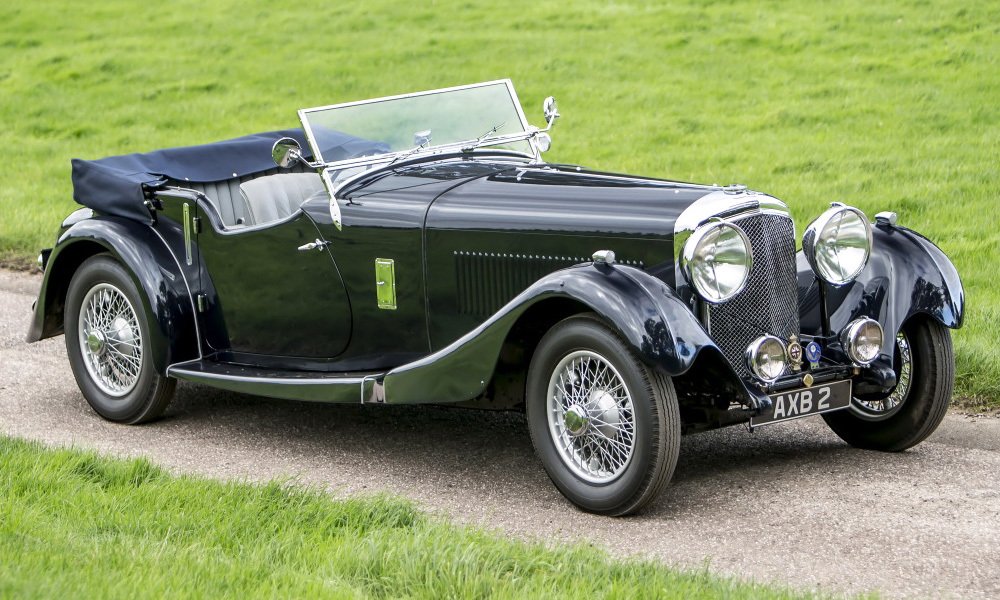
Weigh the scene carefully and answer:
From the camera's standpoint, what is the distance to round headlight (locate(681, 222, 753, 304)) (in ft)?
15.6

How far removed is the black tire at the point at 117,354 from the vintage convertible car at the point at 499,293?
0.01 meters

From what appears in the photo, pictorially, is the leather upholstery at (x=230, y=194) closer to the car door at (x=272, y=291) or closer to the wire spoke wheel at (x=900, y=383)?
the car door at (x=272, y=291)

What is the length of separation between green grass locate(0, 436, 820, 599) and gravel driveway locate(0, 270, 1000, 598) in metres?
0.39

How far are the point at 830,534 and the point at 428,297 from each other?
6.70 ft

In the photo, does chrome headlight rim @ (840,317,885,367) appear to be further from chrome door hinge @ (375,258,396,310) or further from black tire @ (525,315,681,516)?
chrome door hinge @ (375,258,396,310)

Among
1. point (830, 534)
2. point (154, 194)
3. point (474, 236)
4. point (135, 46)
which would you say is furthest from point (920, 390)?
point (135, 46)

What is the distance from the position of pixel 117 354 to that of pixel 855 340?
3.68 meters

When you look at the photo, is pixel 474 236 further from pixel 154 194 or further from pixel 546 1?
pixel 546 1

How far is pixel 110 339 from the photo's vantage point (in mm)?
6375

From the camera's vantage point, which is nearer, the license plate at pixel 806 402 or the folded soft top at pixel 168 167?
the license plate at pixel 806 402

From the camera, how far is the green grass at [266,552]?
358cm

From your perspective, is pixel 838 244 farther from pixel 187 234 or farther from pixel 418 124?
pixel 187 234

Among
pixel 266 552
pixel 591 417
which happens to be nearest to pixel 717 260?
pixel 591 417

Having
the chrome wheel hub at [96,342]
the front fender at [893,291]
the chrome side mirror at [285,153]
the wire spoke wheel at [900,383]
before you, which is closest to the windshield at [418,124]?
the chrome side mirror at [285,153]
